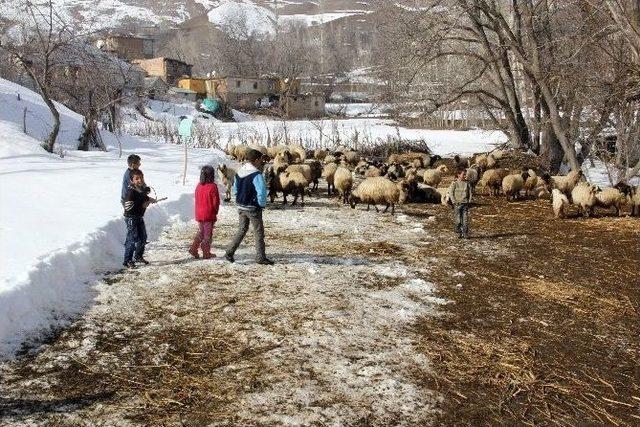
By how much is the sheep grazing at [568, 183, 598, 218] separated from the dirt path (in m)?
6.14

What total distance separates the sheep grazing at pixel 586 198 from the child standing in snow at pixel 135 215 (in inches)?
380

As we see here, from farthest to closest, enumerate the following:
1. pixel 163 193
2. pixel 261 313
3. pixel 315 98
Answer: pixel 315 98 < pixel 163 193 < pixel 261 313

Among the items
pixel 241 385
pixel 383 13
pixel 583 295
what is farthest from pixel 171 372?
pixel 383 13

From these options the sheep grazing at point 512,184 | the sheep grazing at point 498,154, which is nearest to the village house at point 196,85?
the sheep grazing at point 498,154

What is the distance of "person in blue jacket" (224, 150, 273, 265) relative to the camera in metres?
7.79

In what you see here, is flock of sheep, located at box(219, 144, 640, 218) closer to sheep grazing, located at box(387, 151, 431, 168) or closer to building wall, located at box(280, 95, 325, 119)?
sheep grazing, located at box(387, 151, 431, 168)

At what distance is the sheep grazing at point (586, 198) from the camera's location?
12133 mm

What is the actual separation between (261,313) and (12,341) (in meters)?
2.54

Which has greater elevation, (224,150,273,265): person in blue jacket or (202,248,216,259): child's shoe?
(224,150,273,265): person in blue jacket

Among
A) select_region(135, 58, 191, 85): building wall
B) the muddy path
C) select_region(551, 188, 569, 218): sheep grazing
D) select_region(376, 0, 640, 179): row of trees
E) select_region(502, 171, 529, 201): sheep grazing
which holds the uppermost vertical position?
select_region(135, 58, 191, 85): building wall

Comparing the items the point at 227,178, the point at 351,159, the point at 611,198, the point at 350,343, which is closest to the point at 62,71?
the point at 351,159

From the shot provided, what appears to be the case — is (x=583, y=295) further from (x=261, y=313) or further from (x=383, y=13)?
(x=383, y=13)

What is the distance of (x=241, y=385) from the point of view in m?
4.57

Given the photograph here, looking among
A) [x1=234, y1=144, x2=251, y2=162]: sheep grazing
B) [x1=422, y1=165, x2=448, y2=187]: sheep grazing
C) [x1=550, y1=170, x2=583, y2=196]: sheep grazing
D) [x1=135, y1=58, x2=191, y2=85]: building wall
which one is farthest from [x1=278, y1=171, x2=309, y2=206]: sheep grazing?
[x1=135, y1=58, x2=191, y2=85]: building wall
